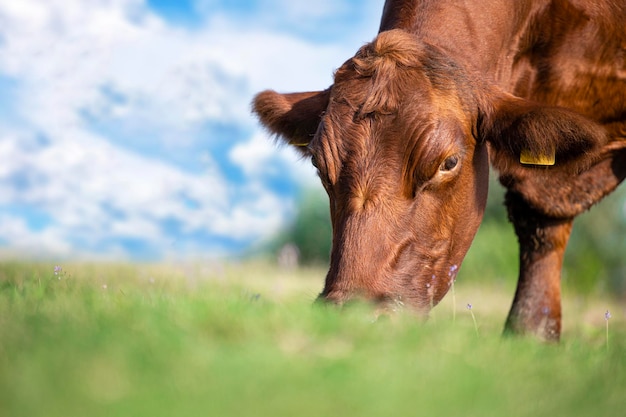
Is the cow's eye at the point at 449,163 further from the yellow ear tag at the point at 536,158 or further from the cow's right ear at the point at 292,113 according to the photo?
the cow's right ear at the point at 292,113

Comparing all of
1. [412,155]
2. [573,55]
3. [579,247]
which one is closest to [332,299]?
[412,155]

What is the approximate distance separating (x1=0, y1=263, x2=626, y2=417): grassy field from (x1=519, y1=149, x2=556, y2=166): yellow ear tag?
5.46 ft

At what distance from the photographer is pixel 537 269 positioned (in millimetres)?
6855

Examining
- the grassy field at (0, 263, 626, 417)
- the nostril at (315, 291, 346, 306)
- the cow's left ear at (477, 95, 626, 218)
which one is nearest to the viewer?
the grassy field at (0, 263, 626, 417)

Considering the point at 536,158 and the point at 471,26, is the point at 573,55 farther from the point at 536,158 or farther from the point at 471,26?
the point at 536,158

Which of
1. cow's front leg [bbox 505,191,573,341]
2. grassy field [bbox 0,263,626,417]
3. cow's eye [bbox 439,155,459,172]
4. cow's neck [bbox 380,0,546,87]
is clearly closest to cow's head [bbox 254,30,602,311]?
cow's eye [bbox 439,155,459,172]

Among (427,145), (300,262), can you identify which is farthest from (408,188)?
(300,262)

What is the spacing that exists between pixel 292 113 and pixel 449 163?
151cm

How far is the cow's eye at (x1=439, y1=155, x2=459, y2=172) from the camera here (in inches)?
178

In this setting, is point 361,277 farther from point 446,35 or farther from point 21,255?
point 21,255

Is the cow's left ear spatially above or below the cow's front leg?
above

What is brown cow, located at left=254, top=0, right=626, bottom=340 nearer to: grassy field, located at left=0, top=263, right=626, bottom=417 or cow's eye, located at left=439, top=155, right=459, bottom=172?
cow's eye, located at left=439, top=155, right=459, bottom=172

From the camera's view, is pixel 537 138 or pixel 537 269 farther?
pixel 537 269

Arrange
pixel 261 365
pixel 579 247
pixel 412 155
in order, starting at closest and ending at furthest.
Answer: pixel 261 365 < pixel 412 155 < pixel 579 247
